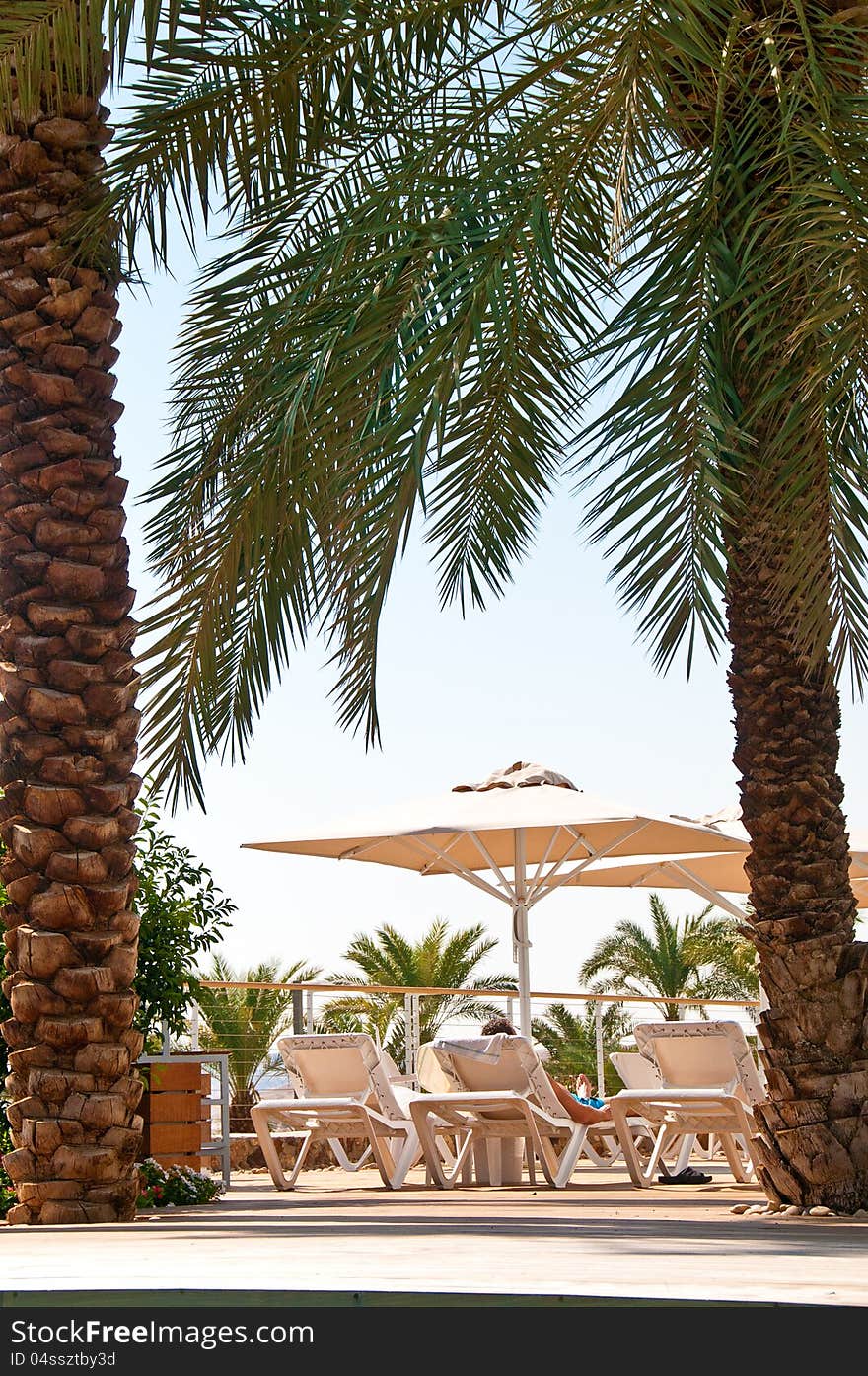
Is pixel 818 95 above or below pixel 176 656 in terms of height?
above

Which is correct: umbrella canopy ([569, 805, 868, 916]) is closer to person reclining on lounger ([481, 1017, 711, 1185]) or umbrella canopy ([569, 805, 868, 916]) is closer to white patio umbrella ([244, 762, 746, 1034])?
white patio umbrella ([244, 762, 746, 1034])

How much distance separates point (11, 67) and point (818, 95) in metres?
3.03

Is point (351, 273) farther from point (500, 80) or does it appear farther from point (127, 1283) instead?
point (127, 1283)

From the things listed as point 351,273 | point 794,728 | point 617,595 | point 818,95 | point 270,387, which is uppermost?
point 818,95

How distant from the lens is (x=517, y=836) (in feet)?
38.9

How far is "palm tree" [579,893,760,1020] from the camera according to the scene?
27484 millimetres

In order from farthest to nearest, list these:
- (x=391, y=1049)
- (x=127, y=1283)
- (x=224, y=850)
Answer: (x=391, y=1049) < (x=224, y=850) < (x=127, y=1283)

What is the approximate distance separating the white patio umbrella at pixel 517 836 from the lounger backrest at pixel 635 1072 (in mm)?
1162

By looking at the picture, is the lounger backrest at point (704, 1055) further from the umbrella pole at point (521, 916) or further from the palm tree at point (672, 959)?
the palm tree at point (672, 959)

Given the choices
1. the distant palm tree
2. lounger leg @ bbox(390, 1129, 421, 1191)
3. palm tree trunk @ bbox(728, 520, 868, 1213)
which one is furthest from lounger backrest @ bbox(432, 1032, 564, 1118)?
the distant palm tree

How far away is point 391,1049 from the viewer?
24.1 meters

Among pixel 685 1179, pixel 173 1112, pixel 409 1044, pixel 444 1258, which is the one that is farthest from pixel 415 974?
pixel 444 1258

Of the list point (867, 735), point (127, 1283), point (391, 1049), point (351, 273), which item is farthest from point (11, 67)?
point (391, 1049)
